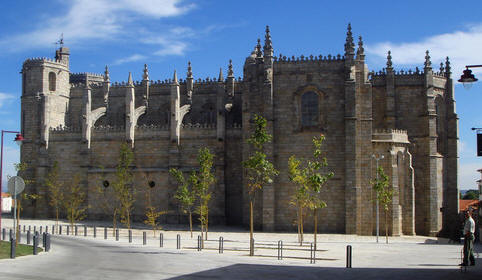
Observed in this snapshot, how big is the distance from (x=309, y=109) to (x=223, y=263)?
2153 centimetres

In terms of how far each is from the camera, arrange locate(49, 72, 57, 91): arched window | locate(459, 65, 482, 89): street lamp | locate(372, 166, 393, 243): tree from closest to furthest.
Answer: locate(459, 65, 482, 89): street lamp, locate(372, 166, 393, 243): tree, locate(49, 72, 57, 91): arched window

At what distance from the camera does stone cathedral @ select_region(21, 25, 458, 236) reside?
39.7 m

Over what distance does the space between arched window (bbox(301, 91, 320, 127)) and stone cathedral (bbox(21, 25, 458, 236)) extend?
0.24 ft

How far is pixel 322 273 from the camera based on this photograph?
60.2 ft

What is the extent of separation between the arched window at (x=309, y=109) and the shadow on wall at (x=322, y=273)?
2134cm

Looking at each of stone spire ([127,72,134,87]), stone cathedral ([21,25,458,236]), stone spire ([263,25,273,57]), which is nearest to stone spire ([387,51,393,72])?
stone cathedral ([21,25,458,236])

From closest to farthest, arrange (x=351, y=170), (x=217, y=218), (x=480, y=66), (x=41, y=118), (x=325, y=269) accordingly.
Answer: (x=480, y=66)
(x=325, y=269)
(x=351, y=170)
(x=217, y=218)
(x=41, y=118)

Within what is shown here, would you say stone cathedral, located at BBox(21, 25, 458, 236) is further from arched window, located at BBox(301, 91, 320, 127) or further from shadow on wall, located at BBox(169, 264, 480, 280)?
shadow on wall, located at BBox(169, 264, 480, 280)

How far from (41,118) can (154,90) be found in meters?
10.4

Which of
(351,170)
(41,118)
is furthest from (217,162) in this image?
(41,118)

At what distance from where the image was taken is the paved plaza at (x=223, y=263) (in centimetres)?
1750

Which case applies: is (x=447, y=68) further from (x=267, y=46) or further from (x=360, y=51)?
(x=267, y=46)

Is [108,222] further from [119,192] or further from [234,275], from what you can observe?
[234,275]

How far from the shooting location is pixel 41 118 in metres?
50.7
